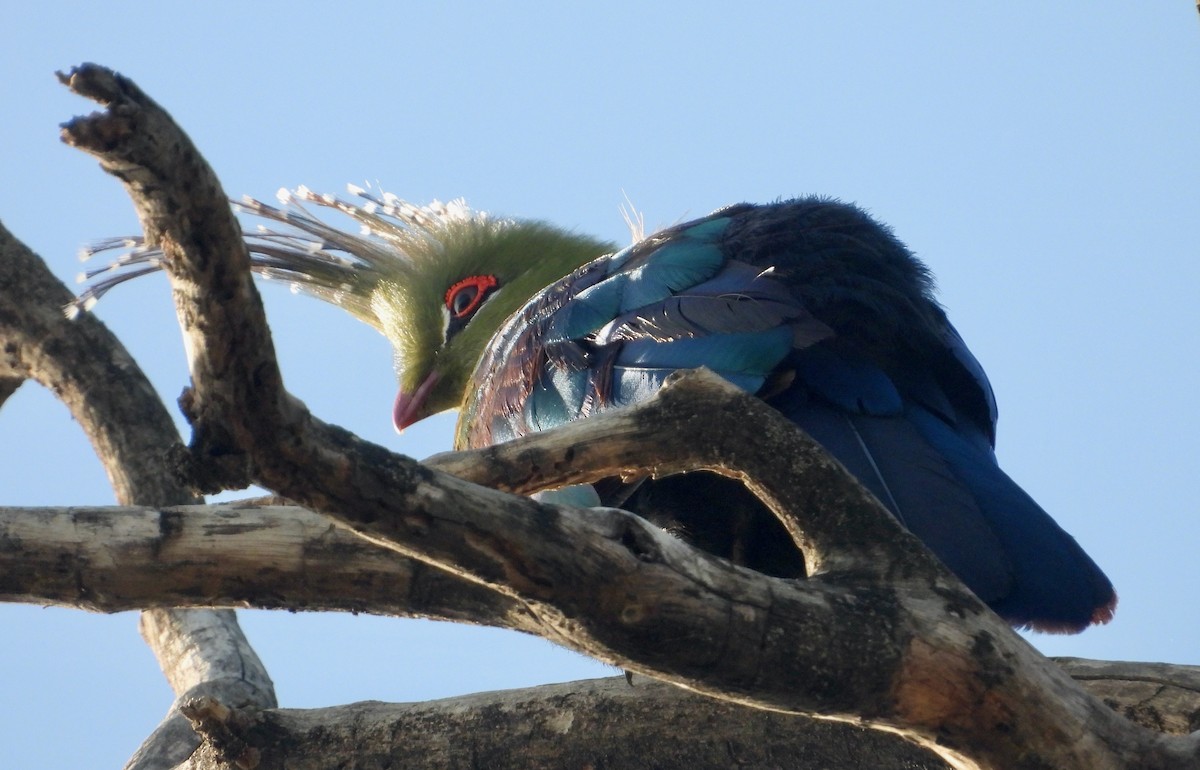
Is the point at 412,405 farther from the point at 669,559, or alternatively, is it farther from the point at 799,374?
the point at 669,559

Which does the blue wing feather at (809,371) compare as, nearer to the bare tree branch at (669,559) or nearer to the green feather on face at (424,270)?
the bare tree branch at (669,559)

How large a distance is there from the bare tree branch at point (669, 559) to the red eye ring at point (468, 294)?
3254 mm

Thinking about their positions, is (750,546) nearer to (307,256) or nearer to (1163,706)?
(1163,706)

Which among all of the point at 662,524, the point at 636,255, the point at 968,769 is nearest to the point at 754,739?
the point at 662,524

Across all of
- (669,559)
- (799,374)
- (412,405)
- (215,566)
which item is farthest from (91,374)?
(669,559)

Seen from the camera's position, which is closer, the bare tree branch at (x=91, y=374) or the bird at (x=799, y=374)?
the bird at (x=799, y=374)

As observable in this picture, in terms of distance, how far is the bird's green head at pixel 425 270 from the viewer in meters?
5.70

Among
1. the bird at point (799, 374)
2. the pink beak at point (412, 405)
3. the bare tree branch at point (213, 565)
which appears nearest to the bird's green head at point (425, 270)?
the pink beak at point (412, 405)

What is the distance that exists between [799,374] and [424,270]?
288 centimetres

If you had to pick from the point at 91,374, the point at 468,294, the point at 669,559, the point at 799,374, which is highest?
the point at 468,294

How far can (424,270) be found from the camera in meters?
5.90

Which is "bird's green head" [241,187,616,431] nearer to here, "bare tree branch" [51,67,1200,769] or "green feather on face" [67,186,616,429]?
"green feather on face" [67,186,616,429]

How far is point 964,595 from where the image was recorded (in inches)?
92.8

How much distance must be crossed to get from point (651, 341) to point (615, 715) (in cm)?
97
